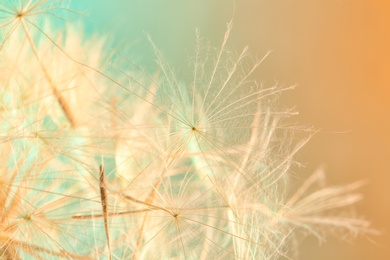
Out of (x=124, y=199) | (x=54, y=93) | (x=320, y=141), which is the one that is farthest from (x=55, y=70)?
(x=320, y=141)

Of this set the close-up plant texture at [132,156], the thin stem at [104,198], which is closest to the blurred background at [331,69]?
the close-up plant texture at [132,156]

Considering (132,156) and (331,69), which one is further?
(331,69)

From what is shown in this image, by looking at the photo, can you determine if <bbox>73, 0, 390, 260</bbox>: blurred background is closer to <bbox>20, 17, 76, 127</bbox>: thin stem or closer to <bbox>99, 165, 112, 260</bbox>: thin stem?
<bbox>20, 17, 76, 127</bbox>: thin stem

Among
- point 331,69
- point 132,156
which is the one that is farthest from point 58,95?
point 331,69

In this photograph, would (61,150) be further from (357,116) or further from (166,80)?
(357,116)

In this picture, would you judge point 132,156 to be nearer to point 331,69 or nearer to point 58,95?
point 58,95

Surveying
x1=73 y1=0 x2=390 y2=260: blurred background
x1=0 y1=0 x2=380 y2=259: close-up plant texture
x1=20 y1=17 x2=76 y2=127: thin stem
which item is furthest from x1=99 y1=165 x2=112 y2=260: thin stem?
x1=73 y1=0 x2=390 y2=260: blurred background
